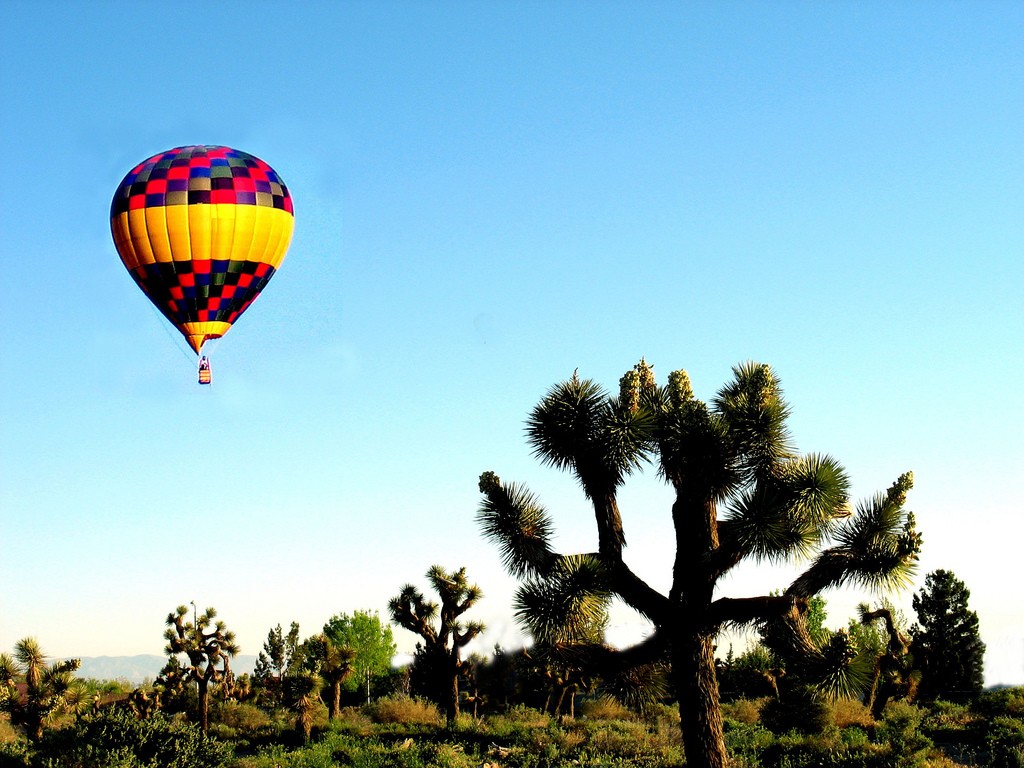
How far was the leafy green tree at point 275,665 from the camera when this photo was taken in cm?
4605

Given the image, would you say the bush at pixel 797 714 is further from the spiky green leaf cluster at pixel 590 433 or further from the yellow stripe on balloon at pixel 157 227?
the yellow stripe on balloon at pixel 157 227

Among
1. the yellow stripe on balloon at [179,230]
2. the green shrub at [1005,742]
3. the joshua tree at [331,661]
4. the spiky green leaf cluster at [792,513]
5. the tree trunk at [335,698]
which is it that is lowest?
the green shrub at [1005,742]

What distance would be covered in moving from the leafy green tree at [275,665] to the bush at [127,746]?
9.60 meters

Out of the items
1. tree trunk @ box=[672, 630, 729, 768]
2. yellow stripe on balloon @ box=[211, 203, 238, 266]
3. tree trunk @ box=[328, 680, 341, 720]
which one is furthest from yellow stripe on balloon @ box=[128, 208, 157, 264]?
tree trunk @ box=[672, 630, 729, 768]

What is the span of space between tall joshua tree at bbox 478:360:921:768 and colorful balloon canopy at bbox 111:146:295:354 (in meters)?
17.4

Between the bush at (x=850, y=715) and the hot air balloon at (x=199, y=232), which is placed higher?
the hot air balloon at (x=199, y=232)

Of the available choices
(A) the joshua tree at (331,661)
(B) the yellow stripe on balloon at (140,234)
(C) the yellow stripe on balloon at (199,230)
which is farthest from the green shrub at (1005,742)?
(B) the yellow stripe on balloon at (140,234)

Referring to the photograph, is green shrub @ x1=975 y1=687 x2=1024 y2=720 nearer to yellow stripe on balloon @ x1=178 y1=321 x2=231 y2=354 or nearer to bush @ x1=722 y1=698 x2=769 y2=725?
bush @ x1=722 y1=698 x2=769 y2=725

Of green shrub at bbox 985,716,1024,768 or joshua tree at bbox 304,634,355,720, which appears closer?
green shrub at bbox 985,716,1024,768

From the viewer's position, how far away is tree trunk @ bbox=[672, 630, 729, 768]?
833 inches

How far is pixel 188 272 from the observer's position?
119 ft

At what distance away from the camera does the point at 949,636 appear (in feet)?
170

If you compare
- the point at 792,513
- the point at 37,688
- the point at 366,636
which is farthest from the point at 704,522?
the point at 366,636

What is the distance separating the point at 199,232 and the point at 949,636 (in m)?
36.1
